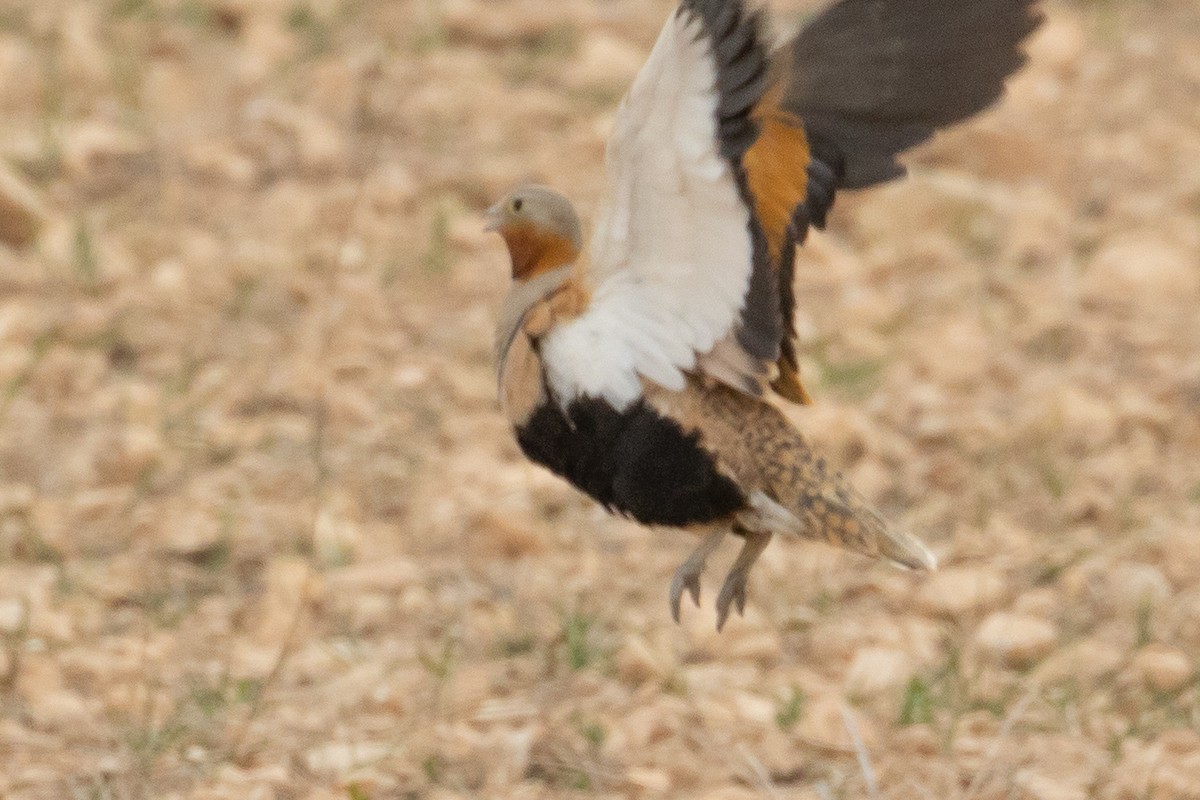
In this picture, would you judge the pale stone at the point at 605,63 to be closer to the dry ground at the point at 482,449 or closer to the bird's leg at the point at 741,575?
the dry ground at the point at 482,449

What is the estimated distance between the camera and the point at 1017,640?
4.86 metres

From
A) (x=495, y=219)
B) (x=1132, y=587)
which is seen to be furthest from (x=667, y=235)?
(x=1132, y=587)

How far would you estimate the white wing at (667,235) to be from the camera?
11.3 ft

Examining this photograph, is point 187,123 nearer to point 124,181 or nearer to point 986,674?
point 124,181

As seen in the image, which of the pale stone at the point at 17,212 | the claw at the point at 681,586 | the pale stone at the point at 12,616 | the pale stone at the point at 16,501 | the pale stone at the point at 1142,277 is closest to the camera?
the claw at the point at 681,586

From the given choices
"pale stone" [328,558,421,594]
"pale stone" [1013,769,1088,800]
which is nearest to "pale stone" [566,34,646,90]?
"pale stone" [328,558,421,594]

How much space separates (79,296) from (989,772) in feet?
12.1

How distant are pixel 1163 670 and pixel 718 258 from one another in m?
1.75

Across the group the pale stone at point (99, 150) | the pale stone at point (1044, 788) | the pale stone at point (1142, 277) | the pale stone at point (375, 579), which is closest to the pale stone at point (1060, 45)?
the pale stone at point (1142, 277)

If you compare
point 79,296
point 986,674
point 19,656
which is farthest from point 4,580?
point 986,674

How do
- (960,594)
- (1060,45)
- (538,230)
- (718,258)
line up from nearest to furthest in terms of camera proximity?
(718,258), (538,230), (960,594), (1060,45)

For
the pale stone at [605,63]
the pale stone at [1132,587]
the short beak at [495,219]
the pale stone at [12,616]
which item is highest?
the pale stone at [605,63]

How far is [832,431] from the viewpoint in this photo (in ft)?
19.5

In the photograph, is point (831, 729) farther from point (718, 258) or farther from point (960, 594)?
point (718, 258)
